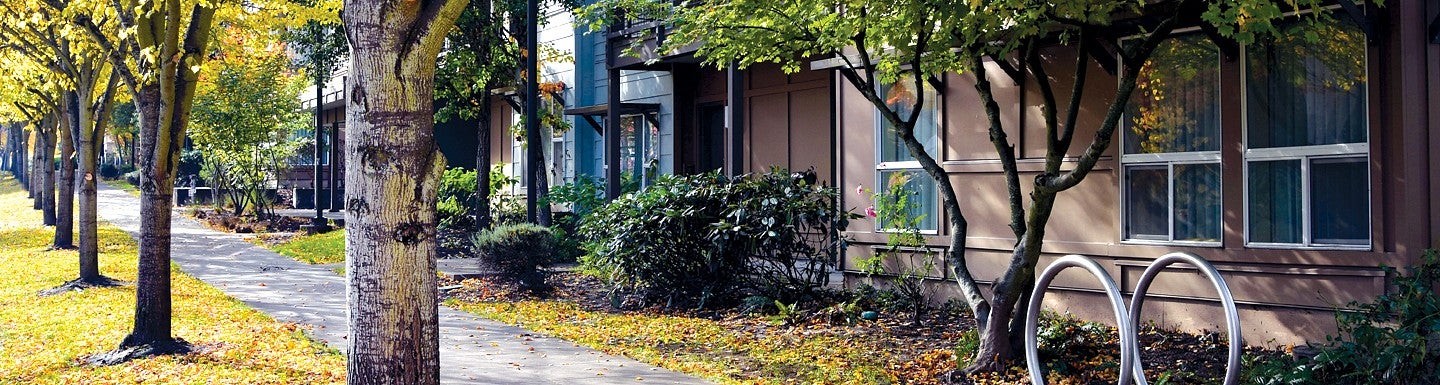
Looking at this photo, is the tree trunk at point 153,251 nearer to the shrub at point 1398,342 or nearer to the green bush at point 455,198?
the shrub at point 1398,342

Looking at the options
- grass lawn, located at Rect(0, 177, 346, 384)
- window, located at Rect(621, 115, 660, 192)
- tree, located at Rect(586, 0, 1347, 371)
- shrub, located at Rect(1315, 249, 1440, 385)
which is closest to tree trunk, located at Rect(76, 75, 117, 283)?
grass lawn, located at Rect(0, 177, 346, 384)

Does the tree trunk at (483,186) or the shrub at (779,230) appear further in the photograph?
the tree trunk at (483,186)

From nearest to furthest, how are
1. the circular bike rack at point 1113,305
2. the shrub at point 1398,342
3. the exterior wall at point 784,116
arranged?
1. the shrub at point 1398,342
2. the circular bike rack at point 1113,305
3. the exterior wall at point 784,116

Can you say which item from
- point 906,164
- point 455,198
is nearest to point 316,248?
point 455,198

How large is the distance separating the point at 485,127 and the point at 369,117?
15479 millimetres

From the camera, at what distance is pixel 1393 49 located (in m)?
7.82

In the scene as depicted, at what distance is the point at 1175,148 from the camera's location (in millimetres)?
9273

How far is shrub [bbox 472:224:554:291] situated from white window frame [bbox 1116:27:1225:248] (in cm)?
674

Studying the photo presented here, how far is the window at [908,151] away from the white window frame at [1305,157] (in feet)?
9.81

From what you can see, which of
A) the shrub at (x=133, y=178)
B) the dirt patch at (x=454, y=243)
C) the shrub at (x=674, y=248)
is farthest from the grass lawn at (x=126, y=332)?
the shrub at (x=133, y=178)

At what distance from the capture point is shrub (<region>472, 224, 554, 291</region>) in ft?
45.4

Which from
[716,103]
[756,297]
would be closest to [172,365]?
[756,297]

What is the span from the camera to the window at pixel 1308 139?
26.6 feet

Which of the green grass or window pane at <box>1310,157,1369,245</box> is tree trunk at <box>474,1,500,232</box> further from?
window pane at <box>1310,157,1369,245</box>
